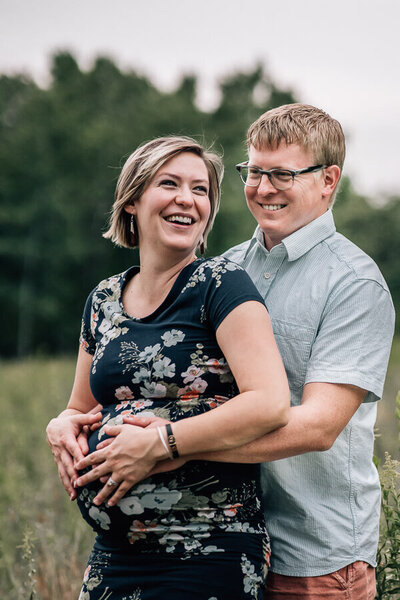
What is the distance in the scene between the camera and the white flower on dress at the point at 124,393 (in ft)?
8.20

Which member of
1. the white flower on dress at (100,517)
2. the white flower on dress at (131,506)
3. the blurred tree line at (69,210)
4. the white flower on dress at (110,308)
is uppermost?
the blurred tree line at (69,210)

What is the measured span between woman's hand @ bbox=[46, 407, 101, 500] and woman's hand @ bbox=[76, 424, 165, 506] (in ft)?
0.53

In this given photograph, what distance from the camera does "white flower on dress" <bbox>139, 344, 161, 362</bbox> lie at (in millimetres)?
2445

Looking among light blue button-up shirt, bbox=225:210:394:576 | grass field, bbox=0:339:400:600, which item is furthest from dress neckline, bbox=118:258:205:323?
grass field, bbox=0:339:400:600

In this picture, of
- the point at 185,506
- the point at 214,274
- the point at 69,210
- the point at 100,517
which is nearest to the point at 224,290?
the point at 214,274

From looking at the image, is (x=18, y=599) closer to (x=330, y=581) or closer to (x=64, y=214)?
(x=330, y=581)

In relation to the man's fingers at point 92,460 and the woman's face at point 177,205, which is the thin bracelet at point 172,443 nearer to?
the man's fingers at point 92,460

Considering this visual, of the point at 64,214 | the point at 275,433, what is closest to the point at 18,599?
the point at 275,433

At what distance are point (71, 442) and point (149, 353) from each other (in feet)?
1.47

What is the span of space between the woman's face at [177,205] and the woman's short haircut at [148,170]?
26 mm

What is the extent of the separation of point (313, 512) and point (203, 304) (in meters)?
0.77

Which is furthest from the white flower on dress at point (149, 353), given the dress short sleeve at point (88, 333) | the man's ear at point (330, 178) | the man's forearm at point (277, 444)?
the man's ear at point (330, 178)

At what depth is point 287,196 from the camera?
271cm

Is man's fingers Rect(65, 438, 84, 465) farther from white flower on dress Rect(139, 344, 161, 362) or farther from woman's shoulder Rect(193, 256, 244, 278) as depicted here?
woman's shoulder Rect(193, 256, 244, 278)
